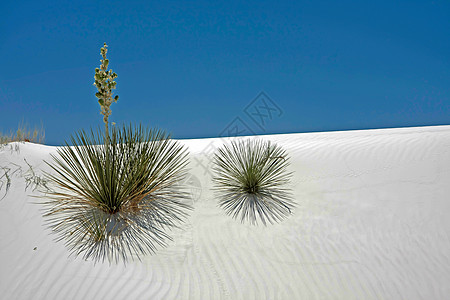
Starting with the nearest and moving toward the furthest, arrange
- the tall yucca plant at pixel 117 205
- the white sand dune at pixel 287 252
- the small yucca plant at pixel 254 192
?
the white sand dune at pixel 287 252 → the tall yucca plant at pixel 117 205 → the small yucca plant at pixel 254 192

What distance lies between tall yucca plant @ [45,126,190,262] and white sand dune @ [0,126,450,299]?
21 cm

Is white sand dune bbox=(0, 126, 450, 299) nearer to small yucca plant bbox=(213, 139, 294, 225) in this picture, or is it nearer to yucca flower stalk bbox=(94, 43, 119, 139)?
small yucca plant bbox=(213, 139, 294, 225)

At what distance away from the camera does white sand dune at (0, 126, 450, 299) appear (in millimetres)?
3502

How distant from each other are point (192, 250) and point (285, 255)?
A: 126 centimetres

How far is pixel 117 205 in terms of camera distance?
4578 mm

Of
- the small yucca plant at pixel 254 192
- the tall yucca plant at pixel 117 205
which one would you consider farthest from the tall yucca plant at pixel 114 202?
the small yucca plant at pixel 254 192

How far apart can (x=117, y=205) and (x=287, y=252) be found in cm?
261

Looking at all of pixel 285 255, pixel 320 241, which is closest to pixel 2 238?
pixel 285 255

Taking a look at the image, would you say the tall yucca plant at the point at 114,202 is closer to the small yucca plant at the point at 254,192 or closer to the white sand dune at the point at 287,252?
the white sand dune at the point at 287,252

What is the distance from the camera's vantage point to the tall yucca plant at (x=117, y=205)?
4148 millimetres

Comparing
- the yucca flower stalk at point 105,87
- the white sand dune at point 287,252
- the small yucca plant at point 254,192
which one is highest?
the yucca flower stalk at point 105,87

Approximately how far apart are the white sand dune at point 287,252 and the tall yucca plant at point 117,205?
214 millimetres

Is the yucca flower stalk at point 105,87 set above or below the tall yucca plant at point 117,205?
above

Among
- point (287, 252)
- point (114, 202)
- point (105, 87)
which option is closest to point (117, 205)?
point (114, 202)
